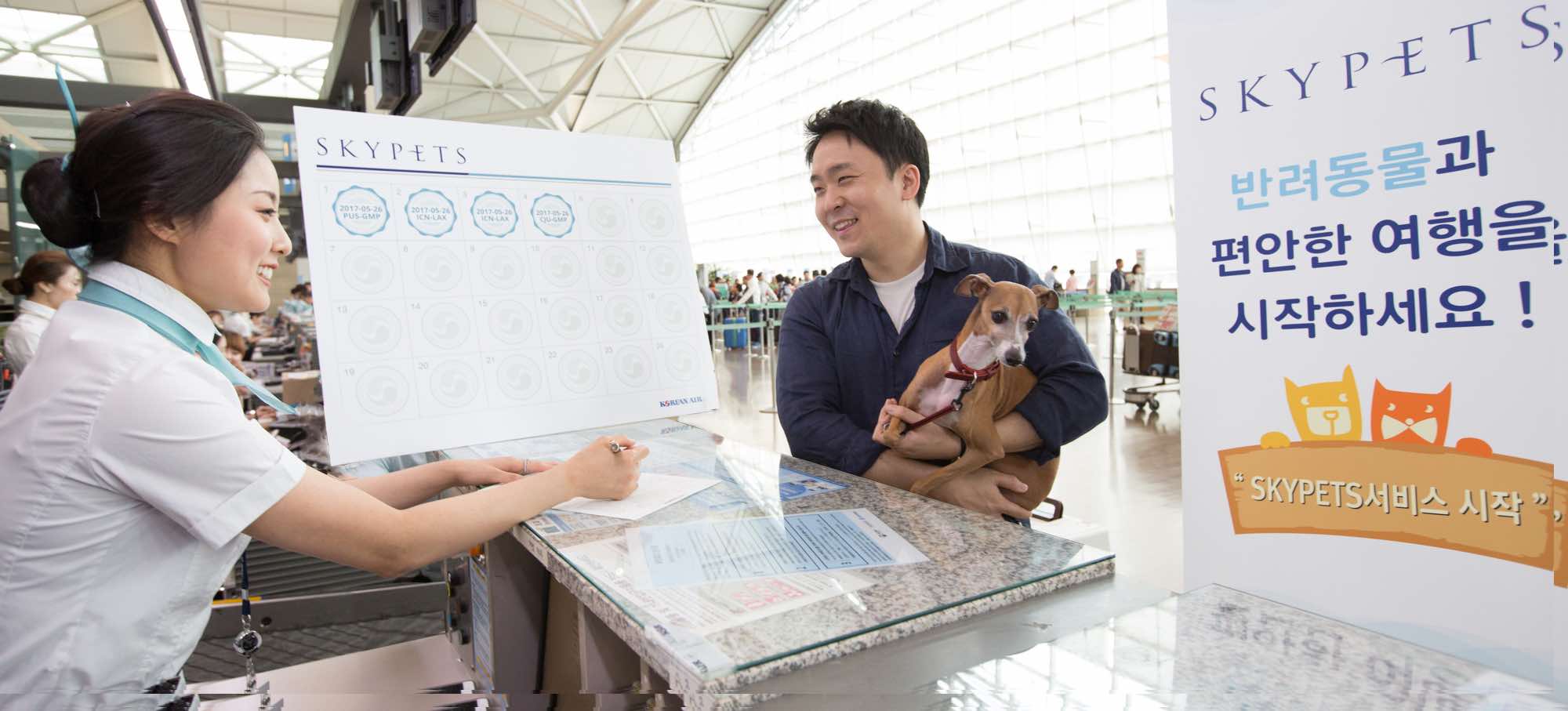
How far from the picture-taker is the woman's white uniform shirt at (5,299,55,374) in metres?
4.45

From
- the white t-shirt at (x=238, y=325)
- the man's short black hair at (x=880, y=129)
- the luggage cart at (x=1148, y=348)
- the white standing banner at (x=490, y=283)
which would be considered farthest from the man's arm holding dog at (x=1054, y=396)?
the white t-shirt at (x=238, y=325)

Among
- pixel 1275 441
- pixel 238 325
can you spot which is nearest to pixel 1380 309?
pixel 1275 441

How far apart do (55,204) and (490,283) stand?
0.83m

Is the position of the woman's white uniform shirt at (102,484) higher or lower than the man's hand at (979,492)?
higher

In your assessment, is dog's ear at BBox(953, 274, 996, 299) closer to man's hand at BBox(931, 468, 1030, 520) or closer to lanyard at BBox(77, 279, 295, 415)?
man's hand at BBox(931, 468, 1030, 520)

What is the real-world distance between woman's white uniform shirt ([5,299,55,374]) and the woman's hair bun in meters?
4.36

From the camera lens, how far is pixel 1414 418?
4.28 ft

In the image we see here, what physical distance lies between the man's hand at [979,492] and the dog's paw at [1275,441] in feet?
1.58

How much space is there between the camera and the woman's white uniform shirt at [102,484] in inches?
40.3

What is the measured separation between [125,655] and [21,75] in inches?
371

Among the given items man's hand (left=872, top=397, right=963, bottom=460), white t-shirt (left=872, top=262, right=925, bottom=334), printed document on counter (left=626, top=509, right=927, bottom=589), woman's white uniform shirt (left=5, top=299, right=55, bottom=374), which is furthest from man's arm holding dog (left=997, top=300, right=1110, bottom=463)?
woman's white uniform shirt (left=5, top=299, right=55, bottom=374)

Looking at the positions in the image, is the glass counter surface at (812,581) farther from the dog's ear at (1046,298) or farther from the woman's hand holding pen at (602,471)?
the dog's ear at (1046,298)

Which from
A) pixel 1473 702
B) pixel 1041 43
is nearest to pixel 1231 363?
pixel 1473 702

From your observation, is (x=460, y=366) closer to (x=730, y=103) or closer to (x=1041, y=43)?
(x=1041, y=43)
